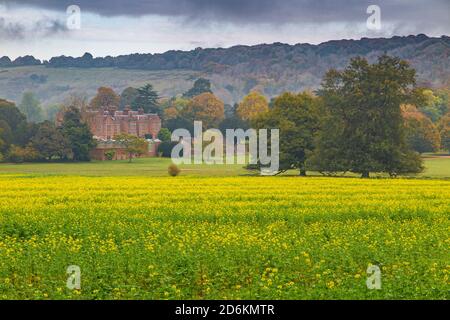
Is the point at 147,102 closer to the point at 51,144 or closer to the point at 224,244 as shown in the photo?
the point at 51,144

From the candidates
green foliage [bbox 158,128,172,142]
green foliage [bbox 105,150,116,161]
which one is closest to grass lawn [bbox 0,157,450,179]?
green foliage [bbox 105,150,116,161]

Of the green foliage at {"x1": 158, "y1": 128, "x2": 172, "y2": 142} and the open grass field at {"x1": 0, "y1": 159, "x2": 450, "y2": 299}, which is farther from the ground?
the green foliage at {"x1": 158, "y1": 128, "x2": 172, "y2": 142}

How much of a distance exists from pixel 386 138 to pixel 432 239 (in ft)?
147

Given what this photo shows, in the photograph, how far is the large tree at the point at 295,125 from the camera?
76062mm

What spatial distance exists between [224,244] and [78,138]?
85150 mm

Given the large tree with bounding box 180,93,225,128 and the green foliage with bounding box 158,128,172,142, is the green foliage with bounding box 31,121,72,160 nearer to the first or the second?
the green foliage with bounding box 158,128,172,142

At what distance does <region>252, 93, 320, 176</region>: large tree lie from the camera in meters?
76.1

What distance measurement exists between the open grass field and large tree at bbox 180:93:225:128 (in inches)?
4985

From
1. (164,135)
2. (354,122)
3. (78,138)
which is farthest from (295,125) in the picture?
(164,135)

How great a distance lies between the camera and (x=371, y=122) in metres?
68.4

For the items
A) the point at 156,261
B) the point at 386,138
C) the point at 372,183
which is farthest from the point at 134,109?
the point at 156,261

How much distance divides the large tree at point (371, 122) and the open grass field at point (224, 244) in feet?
92.9

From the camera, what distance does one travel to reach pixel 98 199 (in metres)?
36.2
